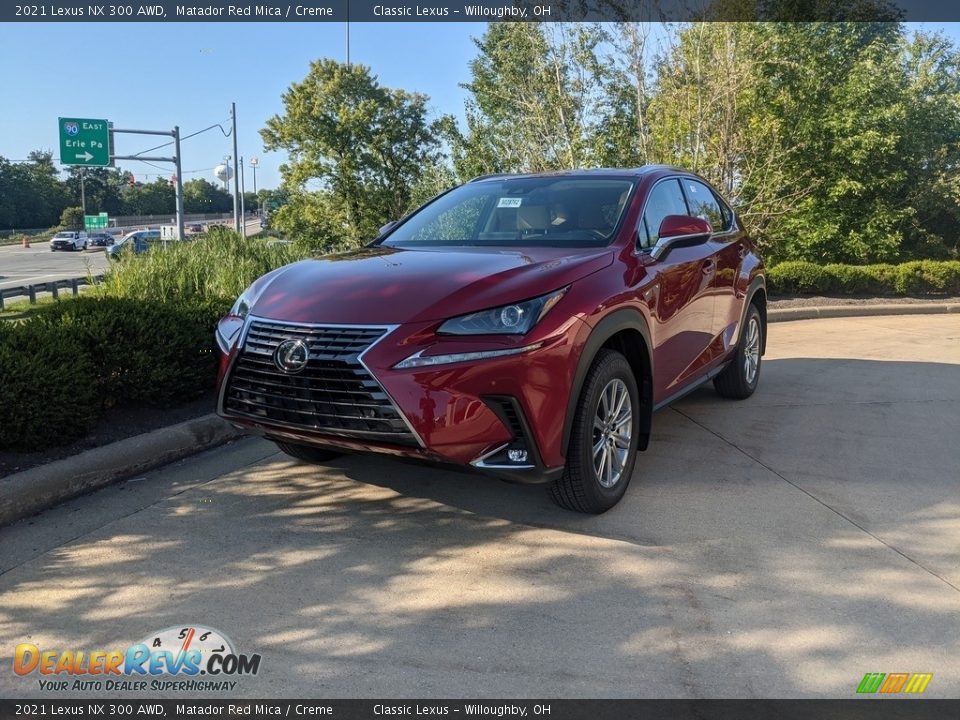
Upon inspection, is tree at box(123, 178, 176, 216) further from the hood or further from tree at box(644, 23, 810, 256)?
the hood

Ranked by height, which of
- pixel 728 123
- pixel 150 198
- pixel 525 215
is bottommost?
pixel 525 215

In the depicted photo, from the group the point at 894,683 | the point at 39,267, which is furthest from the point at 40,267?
the point at 894,683

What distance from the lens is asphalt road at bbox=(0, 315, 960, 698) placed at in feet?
8.90

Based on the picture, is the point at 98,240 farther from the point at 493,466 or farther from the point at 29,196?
the point at 493,466

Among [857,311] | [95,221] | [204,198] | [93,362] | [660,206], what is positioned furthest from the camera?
[204,198]

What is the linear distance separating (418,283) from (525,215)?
1.33 metres

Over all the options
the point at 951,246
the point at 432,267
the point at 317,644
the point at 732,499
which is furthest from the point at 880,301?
the point at 317,644

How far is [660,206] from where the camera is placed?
4922 millimetres

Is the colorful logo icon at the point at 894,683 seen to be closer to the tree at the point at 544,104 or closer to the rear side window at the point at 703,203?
the rear side window at the point at 703,203

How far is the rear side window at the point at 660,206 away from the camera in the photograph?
459cm
